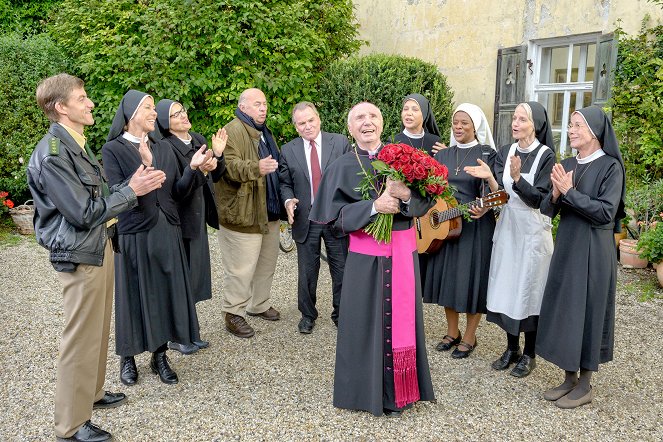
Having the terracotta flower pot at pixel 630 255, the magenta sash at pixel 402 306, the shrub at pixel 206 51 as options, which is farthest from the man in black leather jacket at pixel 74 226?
the terracotta flower pot at pixel 630 255

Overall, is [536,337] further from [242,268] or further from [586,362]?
[242,268]

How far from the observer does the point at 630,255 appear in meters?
7.66

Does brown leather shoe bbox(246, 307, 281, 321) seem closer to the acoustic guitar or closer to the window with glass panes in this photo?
the acoustic guitar

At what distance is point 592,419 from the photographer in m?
3.95

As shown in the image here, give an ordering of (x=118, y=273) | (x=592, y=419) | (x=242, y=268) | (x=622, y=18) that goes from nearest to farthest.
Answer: (x=592, y=419), (x=118, y=273), (x=242, y=268), (x=622, y=18)

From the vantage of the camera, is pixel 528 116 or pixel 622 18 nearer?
pixel 528 116

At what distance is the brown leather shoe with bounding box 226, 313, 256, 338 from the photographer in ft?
18.1

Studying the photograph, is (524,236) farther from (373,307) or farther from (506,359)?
(373,307)

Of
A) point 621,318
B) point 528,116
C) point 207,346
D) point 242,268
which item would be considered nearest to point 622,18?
point 621,318

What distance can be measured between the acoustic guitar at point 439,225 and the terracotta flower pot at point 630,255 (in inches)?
161

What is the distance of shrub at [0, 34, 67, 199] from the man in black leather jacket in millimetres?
7987

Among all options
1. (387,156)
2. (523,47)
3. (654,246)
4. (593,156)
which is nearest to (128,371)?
(387,156)

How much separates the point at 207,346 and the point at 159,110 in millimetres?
2206

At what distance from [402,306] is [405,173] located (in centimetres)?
97
